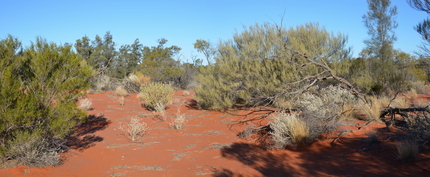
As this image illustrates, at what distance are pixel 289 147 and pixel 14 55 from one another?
6.95m

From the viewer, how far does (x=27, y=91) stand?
6.61m

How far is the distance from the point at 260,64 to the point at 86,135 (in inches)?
316

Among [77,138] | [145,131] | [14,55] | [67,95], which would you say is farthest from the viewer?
[145,131]

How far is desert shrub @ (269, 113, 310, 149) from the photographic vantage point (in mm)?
7809

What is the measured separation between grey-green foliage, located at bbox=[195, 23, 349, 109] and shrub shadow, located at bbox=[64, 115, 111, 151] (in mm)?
5213

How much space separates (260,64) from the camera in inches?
551

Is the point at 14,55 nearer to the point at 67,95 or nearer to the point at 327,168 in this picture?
the point at 67,95

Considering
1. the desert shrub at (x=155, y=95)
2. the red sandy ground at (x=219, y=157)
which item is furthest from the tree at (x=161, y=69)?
the red sandy ground at (x=219, y=157)

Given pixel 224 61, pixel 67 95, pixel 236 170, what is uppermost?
pixel 224 61

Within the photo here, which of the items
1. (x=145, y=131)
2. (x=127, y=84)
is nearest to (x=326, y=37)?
(x=145, y=131)

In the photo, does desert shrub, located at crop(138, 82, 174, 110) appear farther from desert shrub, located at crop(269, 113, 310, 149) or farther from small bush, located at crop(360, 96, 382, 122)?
small bush, located at crop(360, 96, 382, 122)

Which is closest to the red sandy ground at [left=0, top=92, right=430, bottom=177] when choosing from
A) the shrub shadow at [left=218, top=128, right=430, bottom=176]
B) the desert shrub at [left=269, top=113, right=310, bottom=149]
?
the shrub shadow at [left=218, top=128, right=430, bottom=176]

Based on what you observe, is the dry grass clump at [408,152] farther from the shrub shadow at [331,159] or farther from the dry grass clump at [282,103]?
the dry grass clump at [282,103]

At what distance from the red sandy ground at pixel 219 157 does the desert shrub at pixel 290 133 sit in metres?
0.21
